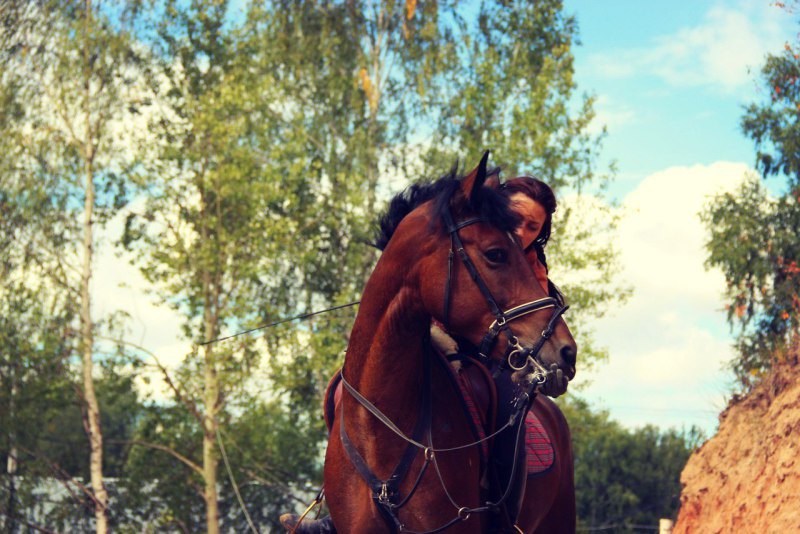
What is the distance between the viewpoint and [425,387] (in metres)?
4.99

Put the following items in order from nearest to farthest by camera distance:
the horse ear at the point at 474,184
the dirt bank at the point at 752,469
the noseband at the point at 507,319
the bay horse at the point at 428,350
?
the noseband at the point at 507,319
the bay horse at the point at 428,350
the horse ear at the point at 474,184
the dirt bank at the point at 752,469

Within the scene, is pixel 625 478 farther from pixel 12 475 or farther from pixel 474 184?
pixel 474 184

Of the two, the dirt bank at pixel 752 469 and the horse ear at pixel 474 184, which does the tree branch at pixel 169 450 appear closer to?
the dirt bank at pixel 752 469

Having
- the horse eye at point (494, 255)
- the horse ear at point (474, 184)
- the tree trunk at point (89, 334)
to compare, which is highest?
the tree trunk at point (89, 334)

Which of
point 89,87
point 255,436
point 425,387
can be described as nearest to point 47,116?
point 89,87

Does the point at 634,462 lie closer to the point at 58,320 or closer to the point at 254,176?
the point at 254,176

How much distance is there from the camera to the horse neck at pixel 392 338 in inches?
189

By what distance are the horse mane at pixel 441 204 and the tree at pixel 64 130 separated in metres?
24.7

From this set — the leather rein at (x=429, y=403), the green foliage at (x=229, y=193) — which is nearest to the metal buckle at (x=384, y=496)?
the leather rein at (x=429, y=403)

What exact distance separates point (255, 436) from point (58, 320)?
687 centimetres

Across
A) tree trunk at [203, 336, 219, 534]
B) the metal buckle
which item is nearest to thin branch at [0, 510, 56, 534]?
tree trunk at [203, 336, 219, 534]

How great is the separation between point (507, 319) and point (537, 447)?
195 cm

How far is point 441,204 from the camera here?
188 inches

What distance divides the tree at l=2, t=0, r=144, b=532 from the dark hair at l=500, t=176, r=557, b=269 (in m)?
24.8
